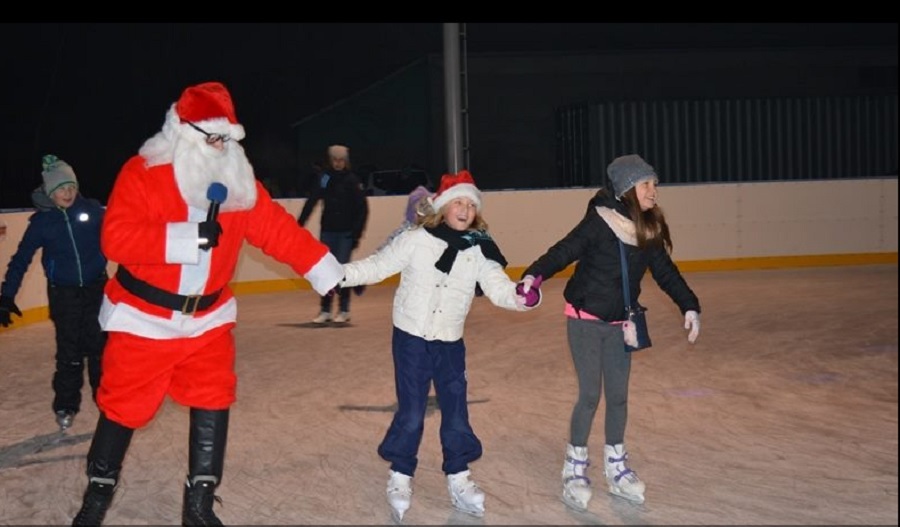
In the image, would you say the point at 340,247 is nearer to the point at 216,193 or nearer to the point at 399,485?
the point at 399,485

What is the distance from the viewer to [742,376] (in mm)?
9188

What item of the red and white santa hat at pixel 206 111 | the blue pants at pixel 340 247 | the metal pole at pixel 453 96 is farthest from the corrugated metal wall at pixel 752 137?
the red and white santa hat at pixel 206 111

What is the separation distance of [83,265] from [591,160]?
58.1 ft

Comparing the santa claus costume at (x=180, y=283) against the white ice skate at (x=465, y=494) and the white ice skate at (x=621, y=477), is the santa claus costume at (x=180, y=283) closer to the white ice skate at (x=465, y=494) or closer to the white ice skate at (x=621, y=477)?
the white ice skate at (x=465, y=494)

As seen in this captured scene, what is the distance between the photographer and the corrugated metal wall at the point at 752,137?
24.7 m

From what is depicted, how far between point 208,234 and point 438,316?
3.65 ft

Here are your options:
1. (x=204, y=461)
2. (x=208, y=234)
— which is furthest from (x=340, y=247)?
(x=208, y=234)

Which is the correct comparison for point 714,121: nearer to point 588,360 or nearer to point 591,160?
point 591,160

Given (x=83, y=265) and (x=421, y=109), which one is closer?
(x=83, y=265)

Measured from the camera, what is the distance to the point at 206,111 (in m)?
5.08

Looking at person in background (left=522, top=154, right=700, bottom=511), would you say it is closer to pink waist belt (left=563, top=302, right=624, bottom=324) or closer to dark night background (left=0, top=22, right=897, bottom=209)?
pink waist belt (left=563, top=302, right=624, bottom=324)

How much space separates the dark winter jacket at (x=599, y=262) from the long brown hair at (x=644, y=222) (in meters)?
0.04

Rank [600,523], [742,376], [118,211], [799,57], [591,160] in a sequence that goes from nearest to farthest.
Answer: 1. [118,211]
2. [600,523]
3. [742,376]
4. [591,160]
5. [799,57]

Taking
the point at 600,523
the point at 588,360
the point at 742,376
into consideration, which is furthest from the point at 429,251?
the point at 742,376
